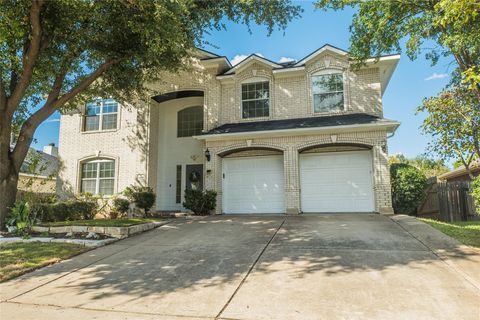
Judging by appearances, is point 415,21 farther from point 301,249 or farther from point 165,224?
point 165,224

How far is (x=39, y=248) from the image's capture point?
736 centimetres

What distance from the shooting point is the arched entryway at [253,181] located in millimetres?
13305

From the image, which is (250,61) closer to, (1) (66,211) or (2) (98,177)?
(2) (98,177)

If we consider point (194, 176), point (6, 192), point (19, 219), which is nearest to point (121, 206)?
point (194, 176)

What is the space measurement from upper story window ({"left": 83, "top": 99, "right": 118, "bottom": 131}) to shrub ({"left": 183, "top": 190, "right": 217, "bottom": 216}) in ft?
20.6

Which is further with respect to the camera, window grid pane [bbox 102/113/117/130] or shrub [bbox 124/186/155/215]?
window grid pane [bbox 102/113/117/130]

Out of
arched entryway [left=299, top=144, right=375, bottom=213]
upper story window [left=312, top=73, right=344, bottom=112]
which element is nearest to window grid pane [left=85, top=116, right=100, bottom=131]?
arched entryway [left=299, top=144, right=375, bottom=213]

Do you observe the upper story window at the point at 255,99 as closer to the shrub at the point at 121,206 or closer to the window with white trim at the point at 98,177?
the shrub at the point at 121,206

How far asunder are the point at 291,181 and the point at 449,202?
22.1 ft

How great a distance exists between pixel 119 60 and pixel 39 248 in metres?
6.49

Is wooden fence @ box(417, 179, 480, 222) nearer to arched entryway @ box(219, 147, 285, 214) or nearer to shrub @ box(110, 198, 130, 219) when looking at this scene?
arched entryway @ box(219, 147, 285, 214)

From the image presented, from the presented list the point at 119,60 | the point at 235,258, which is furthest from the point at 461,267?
the point at 119,60

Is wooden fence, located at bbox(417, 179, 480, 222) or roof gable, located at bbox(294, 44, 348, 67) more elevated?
roof gable, located at bbox(294, 44, 348, 67)

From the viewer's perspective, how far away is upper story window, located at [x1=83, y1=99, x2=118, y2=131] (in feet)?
53.0
